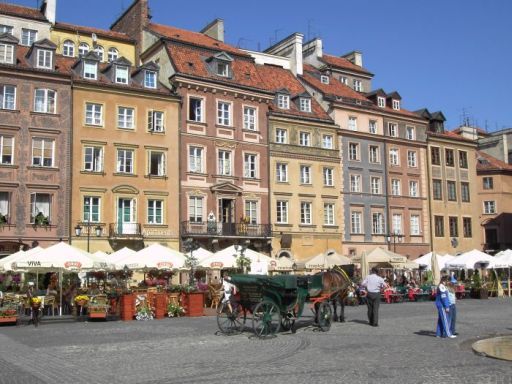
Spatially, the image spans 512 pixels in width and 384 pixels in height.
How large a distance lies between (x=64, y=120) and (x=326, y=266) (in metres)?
15.8

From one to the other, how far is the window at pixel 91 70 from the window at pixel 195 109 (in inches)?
226

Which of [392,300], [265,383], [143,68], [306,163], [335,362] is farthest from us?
[306,163]

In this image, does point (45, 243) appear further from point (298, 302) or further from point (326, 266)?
point (298, 302)

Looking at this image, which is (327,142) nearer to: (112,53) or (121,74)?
(121,74)

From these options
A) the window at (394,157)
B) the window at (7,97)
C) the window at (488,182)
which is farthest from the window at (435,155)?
the window at (7,97)

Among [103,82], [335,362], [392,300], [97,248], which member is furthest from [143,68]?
[335,362]

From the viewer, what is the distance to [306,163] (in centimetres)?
4312

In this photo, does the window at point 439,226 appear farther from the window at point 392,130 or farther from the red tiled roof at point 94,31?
the red tiled roof at point 94,31

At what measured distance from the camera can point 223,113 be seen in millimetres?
39969

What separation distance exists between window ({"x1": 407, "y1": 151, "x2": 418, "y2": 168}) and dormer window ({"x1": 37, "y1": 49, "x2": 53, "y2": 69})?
2745 cm

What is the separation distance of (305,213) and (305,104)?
25.7 ft

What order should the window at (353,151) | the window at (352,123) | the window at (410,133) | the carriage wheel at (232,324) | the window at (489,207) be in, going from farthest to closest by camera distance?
the window at (489,207)
the window at (410,133)
the window at (352,123)
the window at (353,151)
the carriage wheel at (232,324)

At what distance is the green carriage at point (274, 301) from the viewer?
15.6 metres

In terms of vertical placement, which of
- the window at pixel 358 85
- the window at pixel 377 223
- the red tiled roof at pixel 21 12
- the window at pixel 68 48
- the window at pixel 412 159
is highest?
the red tiled roof at pixel 21 12
